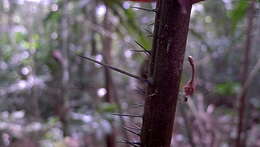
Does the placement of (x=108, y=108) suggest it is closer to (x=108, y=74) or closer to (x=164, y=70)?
(x=108, y=74)

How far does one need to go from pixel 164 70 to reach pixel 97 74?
10.1 feet

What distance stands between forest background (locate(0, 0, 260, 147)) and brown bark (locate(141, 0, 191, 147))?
0.22 ft

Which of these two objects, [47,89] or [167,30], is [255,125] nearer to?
[47,89]

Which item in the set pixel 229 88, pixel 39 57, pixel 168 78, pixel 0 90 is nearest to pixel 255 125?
pixel 229 88

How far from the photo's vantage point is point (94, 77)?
131 inches

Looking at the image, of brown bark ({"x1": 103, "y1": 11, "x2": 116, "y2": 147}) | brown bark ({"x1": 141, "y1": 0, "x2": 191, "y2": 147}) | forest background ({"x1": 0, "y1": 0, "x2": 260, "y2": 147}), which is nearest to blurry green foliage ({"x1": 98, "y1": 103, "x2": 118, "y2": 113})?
forest background ({"x1": 0, "y1": 0, "x2": 260, "y2": 147})

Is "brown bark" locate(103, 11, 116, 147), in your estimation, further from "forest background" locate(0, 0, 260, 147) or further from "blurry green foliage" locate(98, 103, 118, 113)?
"blurry green foliage" locate(98, 103, 118, 113)

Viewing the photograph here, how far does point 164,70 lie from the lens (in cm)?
42

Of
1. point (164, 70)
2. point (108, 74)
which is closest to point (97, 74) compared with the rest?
point (108, 74)

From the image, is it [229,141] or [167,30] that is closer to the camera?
[167,30]

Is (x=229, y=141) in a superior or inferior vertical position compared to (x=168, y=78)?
inferior

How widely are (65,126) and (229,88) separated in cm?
136

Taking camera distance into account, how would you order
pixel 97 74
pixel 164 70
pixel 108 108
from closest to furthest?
pixel 164 70 → pixel 108 108 → pixel 97 74

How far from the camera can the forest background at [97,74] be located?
154cm
